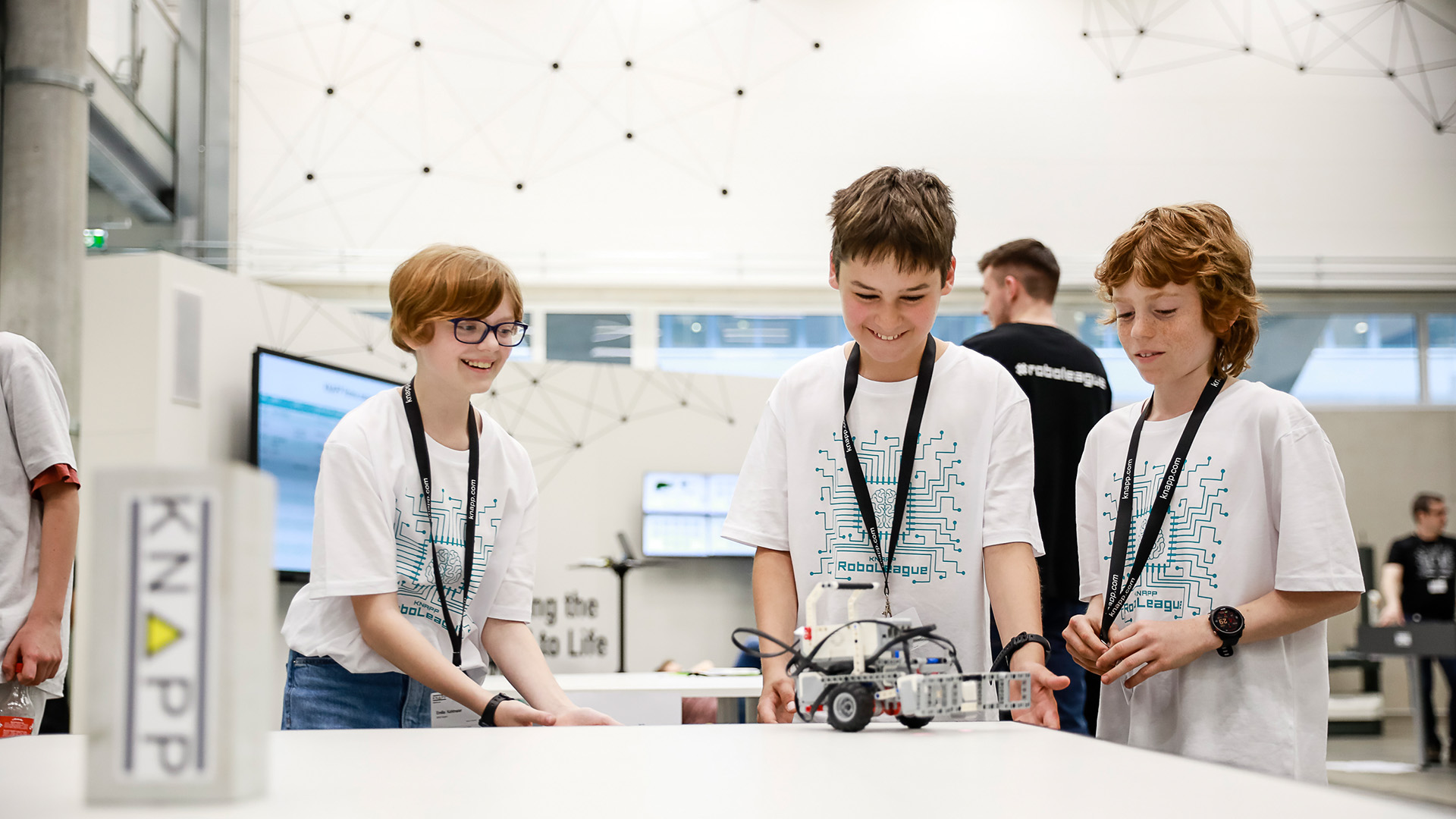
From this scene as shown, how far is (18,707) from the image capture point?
1.77 metres

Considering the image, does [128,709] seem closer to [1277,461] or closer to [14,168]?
[1277,461]

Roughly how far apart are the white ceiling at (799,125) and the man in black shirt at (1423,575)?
7.23 feet

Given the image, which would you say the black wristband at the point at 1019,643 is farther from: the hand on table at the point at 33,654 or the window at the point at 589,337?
the window at the point at 589,337

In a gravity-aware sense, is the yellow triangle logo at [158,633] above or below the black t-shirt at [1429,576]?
above

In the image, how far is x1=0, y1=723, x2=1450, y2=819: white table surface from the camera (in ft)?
1.93

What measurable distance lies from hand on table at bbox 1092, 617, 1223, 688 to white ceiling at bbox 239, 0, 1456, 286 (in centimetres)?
582

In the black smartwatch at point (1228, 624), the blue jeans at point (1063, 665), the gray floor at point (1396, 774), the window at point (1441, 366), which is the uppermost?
the window at point (1441, 366)

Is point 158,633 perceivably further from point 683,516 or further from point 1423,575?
point 1423,575

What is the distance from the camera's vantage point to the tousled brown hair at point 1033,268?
3.01m

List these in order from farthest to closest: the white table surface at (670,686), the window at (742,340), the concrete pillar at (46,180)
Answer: the window at (742,340)
the concrete pillar at (46,180)
the white table surface at (670,686)

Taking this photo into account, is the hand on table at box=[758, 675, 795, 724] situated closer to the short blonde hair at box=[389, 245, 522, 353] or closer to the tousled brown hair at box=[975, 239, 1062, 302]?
the short blonde hair at box=[389, 245, 522, 353]

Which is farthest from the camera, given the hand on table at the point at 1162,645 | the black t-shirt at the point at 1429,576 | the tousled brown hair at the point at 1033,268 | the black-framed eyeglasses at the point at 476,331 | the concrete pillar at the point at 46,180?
the black t-shirt at the point at 1429,576

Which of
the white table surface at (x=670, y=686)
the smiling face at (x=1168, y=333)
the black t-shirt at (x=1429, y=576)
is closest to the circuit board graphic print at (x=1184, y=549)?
the smiling face at (x=1168, y=333)

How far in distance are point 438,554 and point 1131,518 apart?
100 cm
